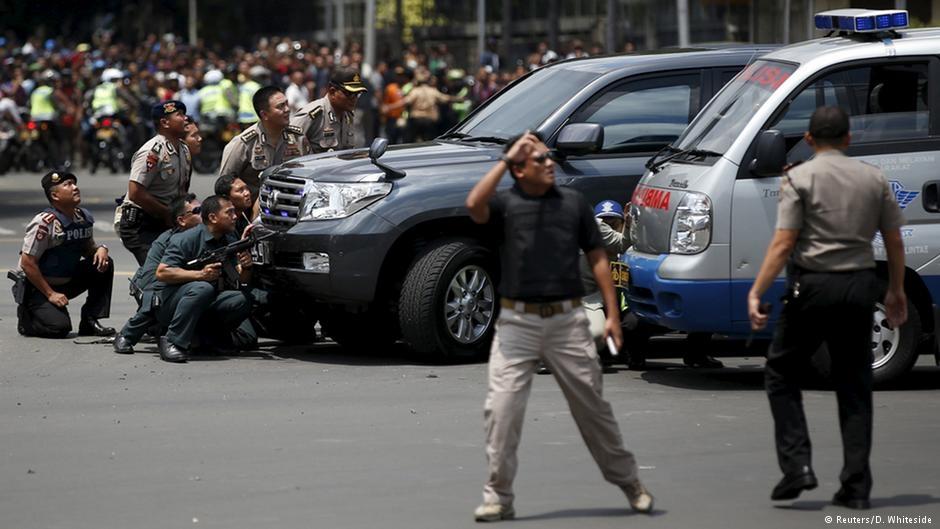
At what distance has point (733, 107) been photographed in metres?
9.69

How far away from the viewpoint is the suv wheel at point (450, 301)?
1036 cm

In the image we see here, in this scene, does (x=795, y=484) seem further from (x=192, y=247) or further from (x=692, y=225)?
(x=192, y=247)

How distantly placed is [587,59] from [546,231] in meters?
5.10

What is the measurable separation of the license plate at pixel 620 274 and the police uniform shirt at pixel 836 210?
3.13 meters

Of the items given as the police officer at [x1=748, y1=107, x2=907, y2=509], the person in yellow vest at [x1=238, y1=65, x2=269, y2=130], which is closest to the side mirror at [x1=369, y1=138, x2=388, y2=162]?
the police officer at [x1=748, y1=107, x2=907, y2=509]

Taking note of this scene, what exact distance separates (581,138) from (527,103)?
4.87ft

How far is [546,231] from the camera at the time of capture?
21.5ft

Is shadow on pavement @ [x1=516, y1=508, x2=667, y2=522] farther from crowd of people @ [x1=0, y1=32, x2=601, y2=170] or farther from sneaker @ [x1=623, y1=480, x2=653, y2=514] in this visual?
crowd of people @ [x1=0, y1=32, x2=601, y2=170]

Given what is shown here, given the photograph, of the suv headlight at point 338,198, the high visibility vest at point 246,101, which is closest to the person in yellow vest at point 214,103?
the high visibility vest at point 246,101

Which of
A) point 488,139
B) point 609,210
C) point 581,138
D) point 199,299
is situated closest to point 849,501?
point 581,138

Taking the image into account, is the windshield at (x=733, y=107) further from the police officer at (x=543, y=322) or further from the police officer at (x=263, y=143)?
the police officer at (x=263, y=143)

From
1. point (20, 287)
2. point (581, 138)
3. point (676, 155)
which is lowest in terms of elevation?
point (20, 287)

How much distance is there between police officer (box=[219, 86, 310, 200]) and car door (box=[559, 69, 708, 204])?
7.84 ft

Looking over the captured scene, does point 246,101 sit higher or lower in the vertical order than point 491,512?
higher
